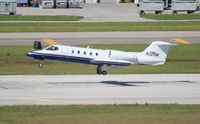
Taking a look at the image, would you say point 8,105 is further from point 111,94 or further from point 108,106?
point 111,94

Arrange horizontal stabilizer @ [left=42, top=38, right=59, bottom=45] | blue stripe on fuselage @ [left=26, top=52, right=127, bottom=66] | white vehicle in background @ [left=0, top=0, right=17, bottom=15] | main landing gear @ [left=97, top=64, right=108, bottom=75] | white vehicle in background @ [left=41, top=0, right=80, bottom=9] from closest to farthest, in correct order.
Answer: blue stripe on fuselage @ [left=26, top=52, right=127, bottom=66] < main landing gear @ [left=97, top=64, right=108, bottom=75] < horizontal stabilizer @ [left=42, top=38, right=59, bottom=45] < white vehicle in background @ [left=0, top=0, right=17, bottom=15] < white vehicle in background @ [left=41, top=0, right=80, bottom=9]

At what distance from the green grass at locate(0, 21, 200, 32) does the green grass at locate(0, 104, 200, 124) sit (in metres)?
48.4

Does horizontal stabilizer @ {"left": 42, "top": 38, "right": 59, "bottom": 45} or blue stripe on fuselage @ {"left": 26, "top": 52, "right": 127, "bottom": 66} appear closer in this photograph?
blue stripe on fuselage @ {"left": 26, "top": 52, "right": 127, "bottom": 66}

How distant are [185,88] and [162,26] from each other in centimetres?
4532

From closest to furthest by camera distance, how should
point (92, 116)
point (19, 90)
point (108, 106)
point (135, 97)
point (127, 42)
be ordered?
point (92, 116)
point (108, 106)
point (135, 97)
point (19, 90)
point (127, 42)

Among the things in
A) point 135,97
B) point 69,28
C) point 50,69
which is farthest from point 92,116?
point 69,28

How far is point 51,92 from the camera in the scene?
33031 millimetres

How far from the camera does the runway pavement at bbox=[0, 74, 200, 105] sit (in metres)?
30.3

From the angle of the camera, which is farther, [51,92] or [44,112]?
[51,92]

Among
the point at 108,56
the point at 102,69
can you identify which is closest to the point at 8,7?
the point at 102,69

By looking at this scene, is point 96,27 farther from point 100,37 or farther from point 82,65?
point 82,65

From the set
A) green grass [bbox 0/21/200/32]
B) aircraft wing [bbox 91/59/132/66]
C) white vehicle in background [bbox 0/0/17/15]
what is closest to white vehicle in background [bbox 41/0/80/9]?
white vehicle in background [bbox 0/0/17/15]

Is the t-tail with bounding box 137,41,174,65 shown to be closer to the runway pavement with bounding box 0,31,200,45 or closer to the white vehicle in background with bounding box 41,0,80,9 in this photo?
the runway pavement with bounding box 0,31,200,45

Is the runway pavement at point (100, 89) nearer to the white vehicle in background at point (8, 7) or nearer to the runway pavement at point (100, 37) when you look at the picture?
the runway pavement at point (100, 37)
